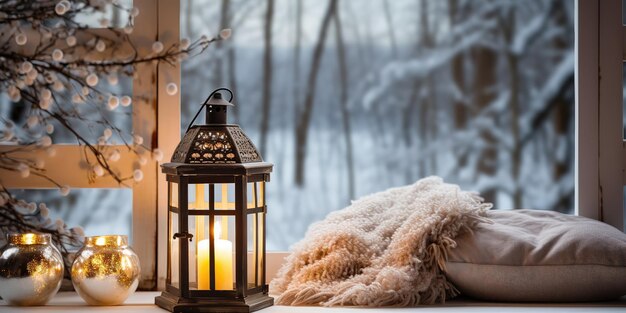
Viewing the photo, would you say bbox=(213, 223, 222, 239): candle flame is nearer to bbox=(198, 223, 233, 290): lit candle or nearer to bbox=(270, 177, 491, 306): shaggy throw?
bbox=(198, 223, 233, 290): lit candle

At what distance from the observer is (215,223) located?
5.37 ft

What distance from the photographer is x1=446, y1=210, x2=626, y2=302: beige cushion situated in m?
1.62

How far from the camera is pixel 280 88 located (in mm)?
2201

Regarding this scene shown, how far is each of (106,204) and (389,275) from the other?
896mm

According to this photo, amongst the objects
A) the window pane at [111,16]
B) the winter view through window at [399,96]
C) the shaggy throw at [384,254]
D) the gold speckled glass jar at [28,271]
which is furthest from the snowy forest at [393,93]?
the gold speckled glass jar at [28,271]

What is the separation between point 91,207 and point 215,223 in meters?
0.61

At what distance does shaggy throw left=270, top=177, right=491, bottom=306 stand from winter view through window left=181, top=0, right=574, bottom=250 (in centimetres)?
35

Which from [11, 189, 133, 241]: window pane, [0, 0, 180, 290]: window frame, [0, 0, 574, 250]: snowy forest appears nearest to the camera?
[0, 0, 180, 290]: window frame

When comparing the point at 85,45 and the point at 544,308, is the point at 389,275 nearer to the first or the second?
the point at 544,308

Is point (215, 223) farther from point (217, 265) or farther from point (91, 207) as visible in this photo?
point (91, 207)

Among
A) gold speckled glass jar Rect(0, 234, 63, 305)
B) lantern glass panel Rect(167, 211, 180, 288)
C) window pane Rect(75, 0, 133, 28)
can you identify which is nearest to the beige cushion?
lantern glass panel Rect(167, 211, 180, 288)

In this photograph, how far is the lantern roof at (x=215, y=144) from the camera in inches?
63.5

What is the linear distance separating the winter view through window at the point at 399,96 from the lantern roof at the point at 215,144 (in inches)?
20.5

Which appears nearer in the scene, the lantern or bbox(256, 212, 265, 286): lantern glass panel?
the lantern
